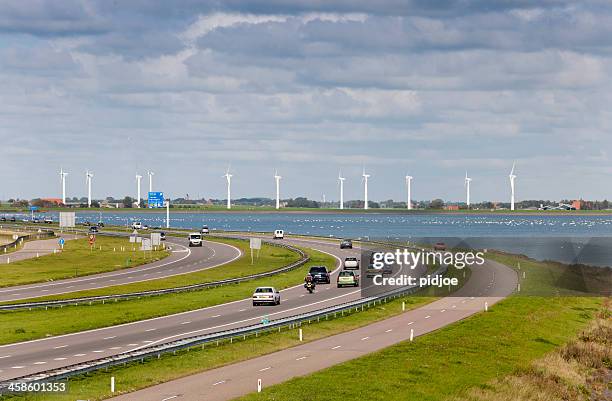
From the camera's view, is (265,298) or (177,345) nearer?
(177,345)

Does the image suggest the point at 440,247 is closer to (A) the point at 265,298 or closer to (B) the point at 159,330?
(A) the point at 265,298

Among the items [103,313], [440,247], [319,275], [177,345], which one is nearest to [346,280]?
[319,275]

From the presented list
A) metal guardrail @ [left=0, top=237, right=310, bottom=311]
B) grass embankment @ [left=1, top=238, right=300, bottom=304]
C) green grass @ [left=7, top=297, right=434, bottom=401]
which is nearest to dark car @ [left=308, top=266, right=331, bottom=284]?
metal guardrail @ [left=0, top=237, right=310, bottom=311]

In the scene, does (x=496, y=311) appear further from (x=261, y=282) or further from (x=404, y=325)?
(x=261, y=282)

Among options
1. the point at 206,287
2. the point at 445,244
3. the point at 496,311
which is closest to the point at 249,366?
the point at 496,311

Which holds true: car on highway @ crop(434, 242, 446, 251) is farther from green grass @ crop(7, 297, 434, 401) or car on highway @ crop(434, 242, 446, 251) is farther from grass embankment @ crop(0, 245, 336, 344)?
green grass @ crop(7, 297, 434, 401)

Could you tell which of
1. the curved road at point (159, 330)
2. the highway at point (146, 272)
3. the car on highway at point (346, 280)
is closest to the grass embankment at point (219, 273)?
the highway at point (146, 272)
